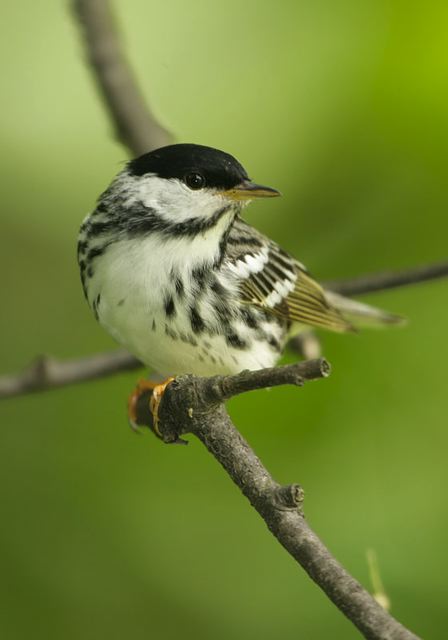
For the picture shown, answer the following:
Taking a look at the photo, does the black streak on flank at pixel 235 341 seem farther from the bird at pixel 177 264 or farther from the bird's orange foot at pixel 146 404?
the bird's orange foot at pixel 146 404

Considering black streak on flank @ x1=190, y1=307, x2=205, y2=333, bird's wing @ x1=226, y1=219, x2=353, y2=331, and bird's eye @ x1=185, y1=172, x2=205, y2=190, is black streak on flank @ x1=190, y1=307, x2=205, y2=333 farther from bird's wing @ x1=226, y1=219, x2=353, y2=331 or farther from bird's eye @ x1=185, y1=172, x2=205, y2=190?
bird's eye @ x1=185, y1=172, x2=205, y2=190

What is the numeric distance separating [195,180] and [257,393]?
0.89 metres

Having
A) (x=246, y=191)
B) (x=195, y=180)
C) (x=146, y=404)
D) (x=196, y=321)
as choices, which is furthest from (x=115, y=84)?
(x=146, y=404)

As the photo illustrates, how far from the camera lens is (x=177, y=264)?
278cm

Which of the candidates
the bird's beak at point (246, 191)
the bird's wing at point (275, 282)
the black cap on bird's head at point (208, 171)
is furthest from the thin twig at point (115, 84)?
the bird's beak at point (246, 191)

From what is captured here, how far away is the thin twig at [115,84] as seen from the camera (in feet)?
11.4

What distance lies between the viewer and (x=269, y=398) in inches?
130

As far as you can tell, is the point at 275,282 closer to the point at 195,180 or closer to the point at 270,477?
the point at 195,180

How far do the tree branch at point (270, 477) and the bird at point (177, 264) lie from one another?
47 centimetres

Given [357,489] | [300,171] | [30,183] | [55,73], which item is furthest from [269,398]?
[55,73]

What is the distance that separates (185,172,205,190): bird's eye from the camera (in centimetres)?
277

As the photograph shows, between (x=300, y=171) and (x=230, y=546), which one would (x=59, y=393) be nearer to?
(x=230, y=546)

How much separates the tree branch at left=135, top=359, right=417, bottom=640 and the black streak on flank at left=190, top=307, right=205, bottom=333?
0.47 meters

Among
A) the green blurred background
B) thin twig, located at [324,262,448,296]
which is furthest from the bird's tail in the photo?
thin twig, located at [324,262,448,296]
